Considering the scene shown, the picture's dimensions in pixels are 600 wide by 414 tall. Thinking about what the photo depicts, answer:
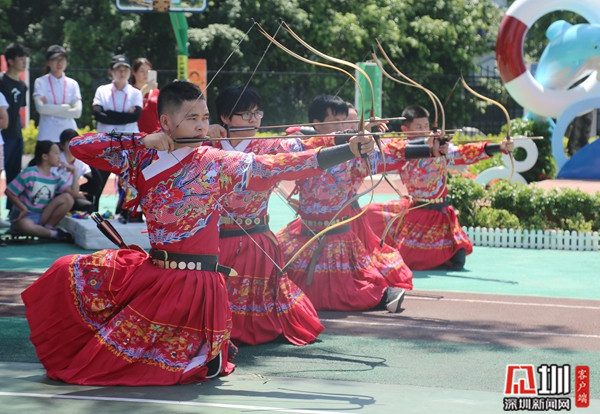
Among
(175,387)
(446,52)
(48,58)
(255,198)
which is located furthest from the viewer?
(446,52)

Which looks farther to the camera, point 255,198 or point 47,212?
point 47,212

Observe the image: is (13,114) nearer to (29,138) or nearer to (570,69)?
(29,138)

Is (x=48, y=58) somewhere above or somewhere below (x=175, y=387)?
above

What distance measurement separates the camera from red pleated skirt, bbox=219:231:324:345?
5863 mm

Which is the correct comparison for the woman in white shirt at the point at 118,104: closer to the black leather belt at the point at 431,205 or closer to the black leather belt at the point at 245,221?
the black leather belt at the point at 431,205

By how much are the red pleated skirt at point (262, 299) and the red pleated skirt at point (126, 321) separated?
0.83 m

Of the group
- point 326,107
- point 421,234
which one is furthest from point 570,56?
point 326,107

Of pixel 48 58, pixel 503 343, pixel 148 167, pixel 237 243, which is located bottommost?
pixel 503 343

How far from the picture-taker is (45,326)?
16.2 feet

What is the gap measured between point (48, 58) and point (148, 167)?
20.0 feet

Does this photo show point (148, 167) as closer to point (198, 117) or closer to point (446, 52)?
point (198, 117)

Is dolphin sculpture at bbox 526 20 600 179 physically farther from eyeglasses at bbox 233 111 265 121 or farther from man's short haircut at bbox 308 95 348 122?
eyeglasses at bbox 233 111 265 121

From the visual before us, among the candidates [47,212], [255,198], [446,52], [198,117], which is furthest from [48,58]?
[446,52]

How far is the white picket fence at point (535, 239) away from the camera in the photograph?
10.4 m
